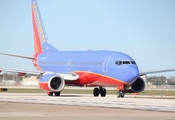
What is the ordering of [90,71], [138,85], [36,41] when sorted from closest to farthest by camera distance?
[138,85] → [90,71] → [36,41]

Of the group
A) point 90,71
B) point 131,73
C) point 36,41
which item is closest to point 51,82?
point 90,71

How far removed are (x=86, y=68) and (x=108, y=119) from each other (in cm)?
2634

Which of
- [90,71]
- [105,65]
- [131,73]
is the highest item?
[105,65]

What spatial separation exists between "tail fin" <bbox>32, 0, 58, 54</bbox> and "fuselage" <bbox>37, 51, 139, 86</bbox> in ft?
11.7

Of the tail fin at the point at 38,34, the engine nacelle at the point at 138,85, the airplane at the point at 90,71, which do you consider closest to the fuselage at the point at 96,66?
the airplane at the point at 90,71

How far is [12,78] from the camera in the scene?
82562 mm

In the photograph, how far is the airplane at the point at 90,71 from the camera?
42.0 m

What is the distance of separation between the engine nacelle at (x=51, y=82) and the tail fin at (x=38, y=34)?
10382mm

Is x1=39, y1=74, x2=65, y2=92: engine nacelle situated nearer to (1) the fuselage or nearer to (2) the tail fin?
(1) the fuselage

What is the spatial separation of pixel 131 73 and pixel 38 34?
64.2 feet

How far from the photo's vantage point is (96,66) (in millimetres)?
44688

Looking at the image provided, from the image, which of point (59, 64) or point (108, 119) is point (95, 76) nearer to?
point (59, 64)

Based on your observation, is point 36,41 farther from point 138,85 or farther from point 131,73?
point 131,73

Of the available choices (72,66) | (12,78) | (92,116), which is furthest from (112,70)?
(12,78)
